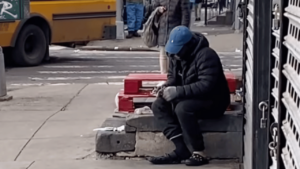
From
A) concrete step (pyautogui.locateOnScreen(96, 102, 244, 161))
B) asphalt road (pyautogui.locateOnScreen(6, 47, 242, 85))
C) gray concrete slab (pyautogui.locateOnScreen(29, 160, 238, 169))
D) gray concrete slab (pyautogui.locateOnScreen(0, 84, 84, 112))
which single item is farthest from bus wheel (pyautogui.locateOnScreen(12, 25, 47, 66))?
concrete step (pyautogui.locateOnScreen(96, 102, 244, 161))

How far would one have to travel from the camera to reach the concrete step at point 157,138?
6.19 m

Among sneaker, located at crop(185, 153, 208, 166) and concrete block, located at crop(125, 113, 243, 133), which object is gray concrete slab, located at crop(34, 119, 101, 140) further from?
sneaker, located at crop(185, 153, 208, 166)

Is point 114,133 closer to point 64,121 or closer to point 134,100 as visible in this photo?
point 134,100

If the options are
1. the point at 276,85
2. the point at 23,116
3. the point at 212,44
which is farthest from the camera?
the point at 212,44

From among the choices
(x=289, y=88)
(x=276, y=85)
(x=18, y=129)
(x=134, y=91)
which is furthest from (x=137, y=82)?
(x=289, y=88)

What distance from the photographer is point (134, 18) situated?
72.9 feet

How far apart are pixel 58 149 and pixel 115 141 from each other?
85 centimetres

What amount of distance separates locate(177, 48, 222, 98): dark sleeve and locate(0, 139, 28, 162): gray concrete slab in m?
1.99

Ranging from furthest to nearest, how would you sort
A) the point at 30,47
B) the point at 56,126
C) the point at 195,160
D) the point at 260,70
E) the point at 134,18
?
the point at 134,18 → the point at 30,47 → the point at 56,126 → the point at 195,160 → the point at 260,70

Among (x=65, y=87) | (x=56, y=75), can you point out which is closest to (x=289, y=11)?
(x=65, y=87)

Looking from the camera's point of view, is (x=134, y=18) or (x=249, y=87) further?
(x=134, y=18)

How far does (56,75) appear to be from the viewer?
44.7ft

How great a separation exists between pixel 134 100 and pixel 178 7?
2.79 metres

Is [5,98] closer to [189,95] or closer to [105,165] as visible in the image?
[105,165]
